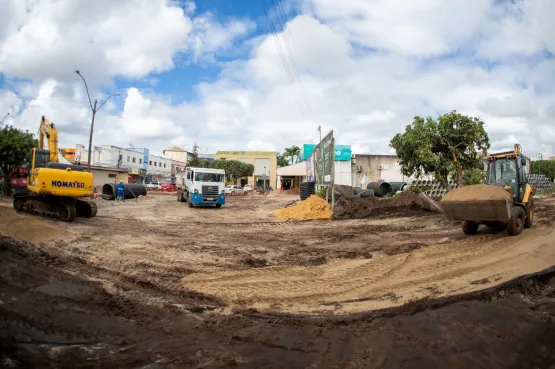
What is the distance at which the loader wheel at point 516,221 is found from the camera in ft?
31.9

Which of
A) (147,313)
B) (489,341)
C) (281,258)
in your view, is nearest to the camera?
(489,341)

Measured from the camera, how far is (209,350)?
150 inches

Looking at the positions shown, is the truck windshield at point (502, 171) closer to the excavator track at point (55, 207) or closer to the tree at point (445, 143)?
the tree at point (445, 143)

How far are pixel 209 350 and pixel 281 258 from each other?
4772 millimetres

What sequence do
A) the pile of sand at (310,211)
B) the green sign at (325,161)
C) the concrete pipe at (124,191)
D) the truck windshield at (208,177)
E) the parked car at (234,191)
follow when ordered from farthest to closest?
1. the parked car at (234,191)
2. the concrete pipe at (124,191)
3. the truck windshield at (208,177)
4. the green sign at (325,161)
5. the pile of sand at (310,211)

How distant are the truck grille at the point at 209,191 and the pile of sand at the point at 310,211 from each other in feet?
18.9

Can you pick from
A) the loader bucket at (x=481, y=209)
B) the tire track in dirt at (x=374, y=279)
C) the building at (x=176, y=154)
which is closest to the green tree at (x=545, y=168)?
the loader bucket at (x=481, y=209)

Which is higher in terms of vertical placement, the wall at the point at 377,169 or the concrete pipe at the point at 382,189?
the wall at the point at 377,169

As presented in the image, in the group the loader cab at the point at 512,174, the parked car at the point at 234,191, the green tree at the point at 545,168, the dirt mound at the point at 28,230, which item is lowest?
the dirt mound at the point at 28,230

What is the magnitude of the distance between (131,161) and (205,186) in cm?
5725

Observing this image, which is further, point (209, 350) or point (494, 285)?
point (494, 285)

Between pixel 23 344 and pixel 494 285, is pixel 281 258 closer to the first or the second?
pixel 494 285

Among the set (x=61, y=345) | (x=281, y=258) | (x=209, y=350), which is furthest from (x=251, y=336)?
(x=281, y=258)

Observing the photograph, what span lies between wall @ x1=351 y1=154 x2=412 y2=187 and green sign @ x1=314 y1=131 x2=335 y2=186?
2000 cm
